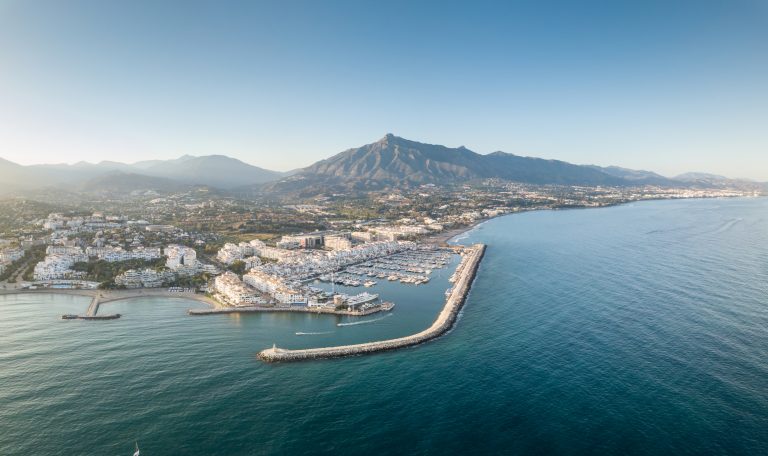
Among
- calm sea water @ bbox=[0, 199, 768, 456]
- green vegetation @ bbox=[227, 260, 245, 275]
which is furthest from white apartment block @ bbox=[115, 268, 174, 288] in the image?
green vegetation @ bbox=[227, 260, 245, 275]

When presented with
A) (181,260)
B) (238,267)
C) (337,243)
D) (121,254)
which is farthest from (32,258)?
(337,243)

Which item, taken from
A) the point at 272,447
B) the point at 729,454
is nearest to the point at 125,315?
the point at 272,447

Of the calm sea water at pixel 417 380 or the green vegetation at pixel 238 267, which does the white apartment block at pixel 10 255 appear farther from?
the green vegetation at pixel 238 267

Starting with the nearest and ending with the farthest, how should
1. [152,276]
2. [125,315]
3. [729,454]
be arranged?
[729,454] < [125,315] < [152,276]

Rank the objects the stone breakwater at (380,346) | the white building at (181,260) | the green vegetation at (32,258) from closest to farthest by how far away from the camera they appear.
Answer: the stone breakwater at (380,346)
the green vegetation at (32,258)
the white building at (181,260)

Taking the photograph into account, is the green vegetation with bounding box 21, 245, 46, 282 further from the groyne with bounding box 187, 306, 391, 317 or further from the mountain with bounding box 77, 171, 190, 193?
the mountain with bounding box 77, 171, 190, 193

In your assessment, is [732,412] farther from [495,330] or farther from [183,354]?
[183,354]

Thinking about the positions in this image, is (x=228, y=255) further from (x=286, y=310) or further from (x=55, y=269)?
(x=286, y=310)

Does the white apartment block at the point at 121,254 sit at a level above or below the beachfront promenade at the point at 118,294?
above

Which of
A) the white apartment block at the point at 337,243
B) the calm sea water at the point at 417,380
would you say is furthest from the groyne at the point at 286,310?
the white apartment block at the point at 337,243

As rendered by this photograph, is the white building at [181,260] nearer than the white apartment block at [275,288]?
No
